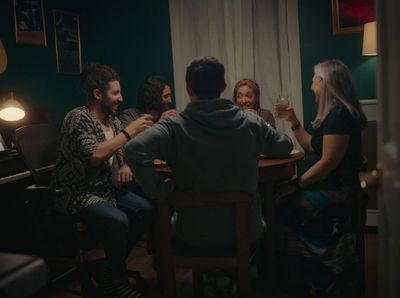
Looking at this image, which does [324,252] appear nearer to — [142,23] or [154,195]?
[154,195]

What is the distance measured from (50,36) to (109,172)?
1.87 meters

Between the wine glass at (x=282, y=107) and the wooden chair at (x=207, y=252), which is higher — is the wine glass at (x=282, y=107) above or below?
above

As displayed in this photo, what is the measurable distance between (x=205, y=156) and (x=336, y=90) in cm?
90

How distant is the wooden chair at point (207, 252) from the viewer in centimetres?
163

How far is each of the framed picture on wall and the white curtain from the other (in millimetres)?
309

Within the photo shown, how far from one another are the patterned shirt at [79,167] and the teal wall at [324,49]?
1.95 metres

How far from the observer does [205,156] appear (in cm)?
168

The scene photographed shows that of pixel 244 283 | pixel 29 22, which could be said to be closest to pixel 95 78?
pixel 244 283

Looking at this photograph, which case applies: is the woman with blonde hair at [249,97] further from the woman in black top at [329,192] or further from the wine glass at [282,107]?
the woman in black top at [329,192]

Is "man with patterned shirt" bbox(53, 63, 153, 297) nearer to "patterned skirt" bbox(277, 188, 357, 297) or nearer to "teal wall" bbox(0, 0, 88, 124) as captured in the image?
"patterned skirt" bbox(277, 188, 357, 297)

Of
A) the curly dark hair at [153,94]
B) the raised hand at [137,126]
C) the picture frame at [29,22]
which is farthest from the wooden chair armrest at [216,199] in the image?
the picture frame at [29,22]

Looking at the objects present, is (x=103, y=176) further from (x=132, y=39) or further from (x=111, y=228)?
(x=132, y=39)

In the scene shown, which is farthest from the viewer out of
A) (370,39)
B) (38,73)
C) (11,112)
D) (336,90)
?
(38,73)

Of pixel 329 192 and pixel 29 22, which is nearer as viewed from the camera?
pixel 329 192
